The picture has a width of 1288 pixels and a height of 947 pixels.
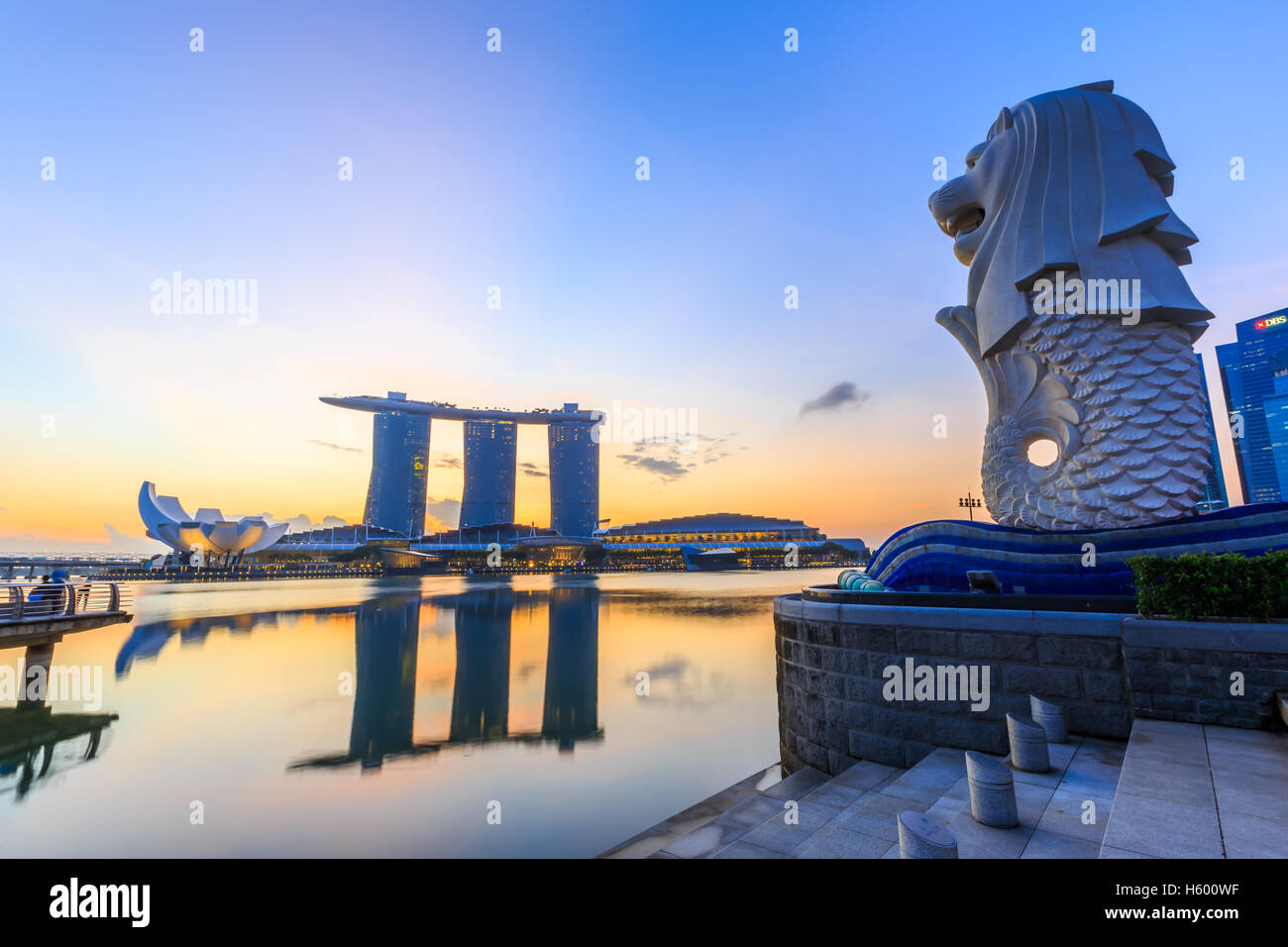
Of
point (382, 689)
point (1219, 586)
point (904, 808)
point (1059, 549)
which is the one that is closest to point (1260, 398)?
point (1059, 549)

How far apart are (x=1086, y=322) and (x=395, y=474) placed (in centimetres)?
20103

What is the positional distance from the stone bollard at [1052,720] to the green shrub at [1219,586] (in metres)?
1.94

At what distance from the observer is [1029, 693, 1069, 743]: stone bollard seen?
7.45 m

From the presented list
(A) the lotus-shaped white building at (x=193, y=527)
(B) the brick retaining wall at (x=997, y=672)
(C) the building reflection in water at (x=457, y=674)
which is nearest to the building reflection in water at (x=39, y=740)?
(C) the building reflection in water at (x=457, y=674)

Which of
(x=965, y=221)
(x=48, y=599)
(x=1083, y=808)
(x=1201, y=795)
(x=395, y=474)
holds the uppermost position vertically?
(x=395, y=474)

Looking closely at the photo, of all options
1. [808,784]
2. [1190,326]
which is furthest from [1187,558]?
[1190,326]

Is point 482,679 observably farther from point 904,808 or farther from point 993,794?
point 993,794

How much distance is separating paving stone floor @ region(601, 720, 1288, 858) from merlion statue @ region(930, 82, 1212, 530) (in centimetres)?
963

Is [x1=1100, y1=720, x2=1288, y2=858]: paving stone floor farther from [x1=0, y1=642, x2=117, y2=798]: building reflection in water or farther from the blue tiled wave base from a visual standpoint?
[x1=0, y1=642, x2=117, y2=798]: building reflection in water

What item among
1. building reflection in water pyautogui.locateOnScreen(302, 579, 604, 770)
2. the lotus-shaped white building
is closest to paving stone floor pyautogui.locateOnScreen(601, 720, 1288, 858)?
building reflection in water pyautogui.locateOnScreen(302, 579, 604, 770)

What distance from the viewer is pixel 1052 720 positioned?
7484mm

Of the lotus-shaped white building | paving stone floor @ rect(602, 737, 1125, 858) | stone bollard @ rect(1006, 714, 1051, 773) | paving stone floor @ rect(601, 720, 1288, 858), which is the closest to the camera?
paving stone floor @ rect(601, 720, 1288, 858)
